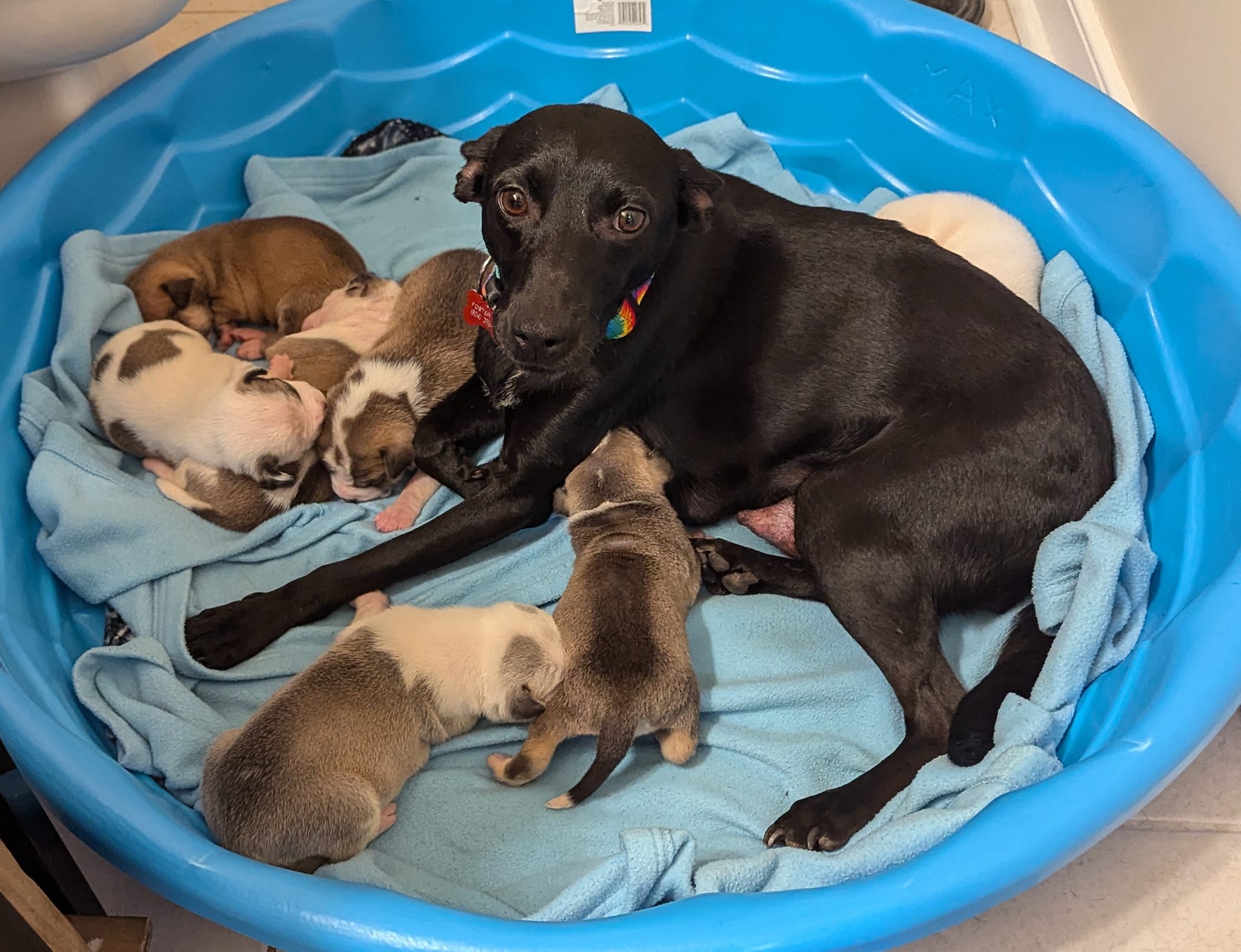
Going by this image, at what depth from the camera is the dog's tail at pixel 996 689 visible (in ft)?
6.24

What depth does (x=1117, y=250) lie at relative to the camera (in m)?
2.64

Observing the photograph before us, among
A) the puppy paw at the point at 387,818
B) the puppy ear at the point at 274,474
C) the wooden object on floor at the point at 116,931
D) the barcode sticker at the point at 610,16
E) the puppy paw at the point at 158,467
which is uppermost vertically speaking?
the barcode sticker at the point at 610,16

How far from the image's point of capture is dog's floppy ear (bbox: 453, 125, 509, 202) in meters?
2.06

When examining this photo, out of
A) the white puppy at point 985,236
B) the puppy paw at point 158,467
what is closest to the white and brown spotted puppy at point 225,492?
the puppy paw at point 158,467

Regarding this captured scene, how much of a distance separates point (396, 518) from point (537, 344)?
0.91m

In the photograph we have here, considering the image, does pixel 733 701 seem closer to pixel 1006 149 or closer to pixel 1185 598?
pixel 1185 598

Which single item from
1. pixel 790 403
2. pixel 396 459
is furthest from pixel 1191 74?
pixel 396 459

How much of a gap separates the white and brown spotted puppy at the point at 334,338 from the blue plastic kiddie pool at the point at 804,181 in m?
0.60

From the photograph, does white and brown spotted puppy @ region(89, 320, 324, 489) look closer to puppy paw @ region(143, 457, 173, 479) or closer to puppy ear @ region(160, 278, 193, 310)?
puppy paw @ region(143, 457, 173, 479)

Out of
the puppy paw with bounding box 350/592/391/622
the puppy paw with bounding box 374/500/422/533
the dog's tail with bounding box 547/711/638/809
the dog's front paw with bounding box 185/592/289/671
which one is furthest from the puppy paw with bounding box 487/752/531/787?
the puppy paw with bounding box 374/500/422/533

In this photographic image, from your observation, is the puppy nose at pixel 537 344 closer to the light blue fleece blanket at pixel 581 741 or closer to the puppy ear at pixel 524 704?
the puppy ear at pixel 524 704

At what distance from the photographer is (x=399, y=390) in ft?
8.09

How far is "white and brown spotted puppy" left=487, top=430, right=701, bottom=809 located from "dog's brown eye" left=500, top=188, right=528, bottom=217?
0.59 m

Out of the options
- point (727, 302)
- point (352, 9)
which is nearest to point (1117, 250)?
point (727, 302)
